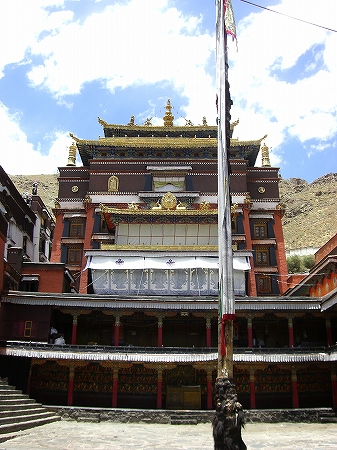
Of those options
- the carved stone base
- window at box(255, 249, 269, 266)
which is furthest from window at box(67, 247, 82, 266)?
the carved stone base

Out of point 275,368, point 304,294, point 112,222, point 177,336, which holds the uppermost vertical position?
point 112,222

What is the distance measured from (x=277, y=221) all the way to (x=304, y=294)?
26.5ft

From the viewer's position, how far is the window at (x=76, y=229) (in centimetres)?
3897

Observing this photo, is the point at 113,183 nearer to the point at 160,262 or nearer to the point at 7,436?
the point at 160,262

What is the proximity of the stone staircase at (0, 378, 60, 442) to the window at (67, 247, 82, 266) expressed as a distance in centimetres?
1478

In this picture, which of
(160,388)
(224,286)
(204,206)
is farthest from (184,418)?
(204,206)

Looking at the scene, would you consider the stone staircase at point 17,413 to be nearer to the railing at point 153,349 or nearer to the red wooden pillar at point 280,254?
the railing at point 153,349

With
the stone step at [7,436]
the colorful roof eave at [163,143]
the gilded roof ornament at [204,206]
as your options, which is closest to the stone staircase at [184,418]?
the stone step at [7,436]

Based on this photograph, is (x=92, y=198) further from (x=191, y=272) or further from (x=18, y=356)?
(x=18, y=356)

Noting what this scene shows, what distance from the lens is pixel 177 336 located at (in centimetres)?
2886

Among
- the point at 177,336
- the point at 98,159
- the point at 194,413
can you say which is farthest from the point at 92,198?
the point at 194,413

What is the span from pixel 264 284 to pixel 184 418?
1634 centimetres

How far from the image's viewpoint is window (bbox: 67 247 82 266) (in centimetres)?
3788

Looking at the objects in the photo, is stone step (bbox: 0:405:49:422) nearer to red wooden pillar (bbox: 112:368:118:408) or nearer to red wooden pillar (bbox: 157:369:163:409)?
red wooden pillar (bbox: 112:368:118:408)
